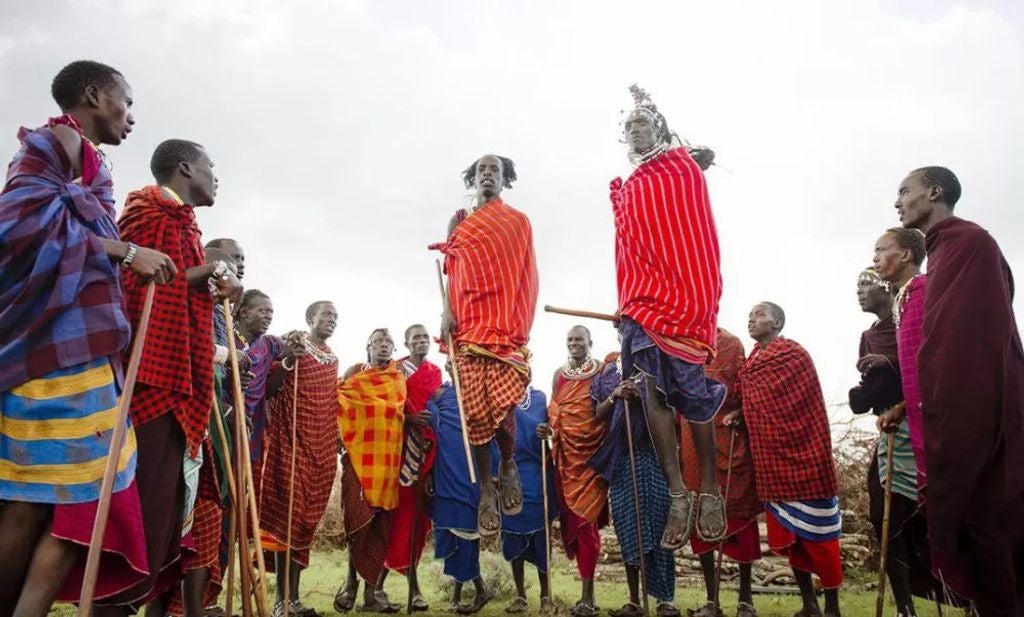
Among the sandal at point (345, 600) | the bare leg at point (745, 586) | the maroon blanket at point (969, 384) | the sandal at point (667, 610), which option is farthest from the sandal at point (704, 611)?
the sandal at point (345, 600)

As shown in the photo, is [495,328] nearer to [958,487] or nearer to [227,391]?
[227,391]

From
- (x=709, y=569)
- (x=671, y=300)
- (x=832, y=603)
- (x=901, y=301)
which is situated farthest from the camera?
(x=709, y=569)

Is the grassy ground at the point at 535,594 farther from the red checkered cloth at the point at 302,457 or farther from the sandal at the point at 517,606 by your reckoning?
the red checkered cloth at the point at 302,457

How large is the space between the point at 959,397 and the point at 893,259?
204 cm

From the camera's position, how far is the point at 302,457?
7.91 meters

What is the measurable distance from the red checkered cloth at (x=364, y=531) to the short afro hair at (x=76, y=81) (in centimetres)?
582

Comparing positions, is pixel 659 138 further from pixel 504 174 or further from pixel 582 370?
pixel 582 370

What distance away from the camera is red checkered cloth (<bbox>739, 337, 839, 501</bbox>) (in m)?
7.07

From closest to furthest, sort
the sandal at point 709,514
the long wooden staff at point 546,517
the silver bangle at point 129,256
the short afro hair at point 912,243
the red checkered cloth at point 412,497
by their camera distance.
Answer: the silver bangle at point 129,256
the sandal at point 709,514
the short afro hair at point 912,243
the long wooden staff at point 546,517
the red checkered cloth at point 412,497

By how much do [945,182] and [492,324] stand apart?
3.49m

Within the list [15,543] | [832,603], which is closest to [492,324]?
[15,543]

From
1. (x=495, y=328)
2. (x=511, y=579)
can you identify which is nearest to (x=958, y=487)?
(x=495, y=328)

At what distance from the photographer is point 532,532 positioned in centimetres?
815

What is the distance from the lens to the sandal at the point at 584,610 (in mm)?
7371
